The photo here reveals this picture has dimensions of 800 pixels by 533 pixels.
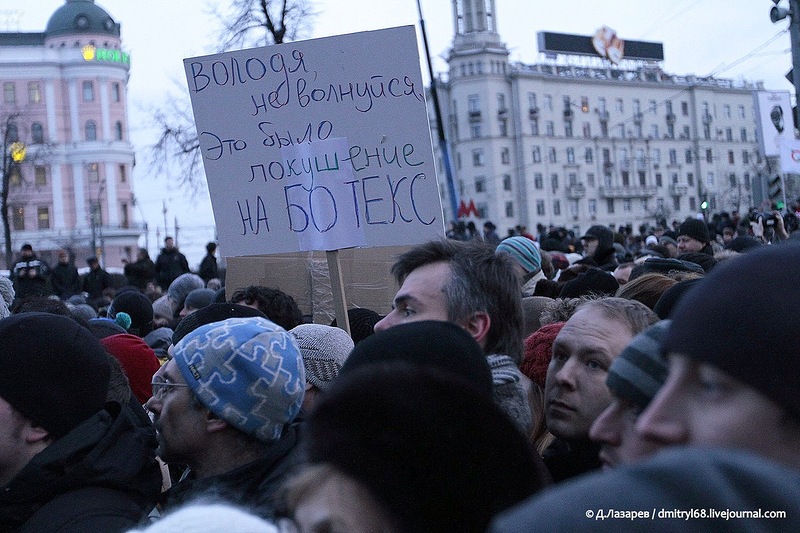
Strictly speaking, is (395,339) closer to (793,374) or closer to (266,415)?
(266,415)

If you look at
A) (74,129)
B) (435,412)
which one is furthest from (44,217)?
(435,412)

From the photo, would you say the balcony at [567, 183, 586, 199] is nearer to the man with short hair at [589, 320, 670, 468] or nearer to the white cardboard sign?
the white cardboard sign

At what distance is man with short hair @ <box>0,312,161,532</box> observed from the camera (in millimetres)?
2568

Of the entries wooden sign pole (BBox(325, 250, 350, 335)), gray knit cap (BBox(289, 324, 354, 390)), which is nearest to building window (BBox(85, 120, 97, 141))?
wooden sign pole (BBox(325, 250, 350, 335))

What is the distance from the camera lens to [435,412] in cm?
149

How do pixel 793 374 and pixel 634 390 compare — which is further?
pixel 634 390

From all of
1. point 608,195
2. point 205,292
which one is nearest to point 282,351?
point 205,292

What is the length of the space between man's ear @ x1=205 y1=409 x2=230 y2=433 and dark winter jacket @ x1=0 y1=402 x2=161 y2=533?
0.19 metres

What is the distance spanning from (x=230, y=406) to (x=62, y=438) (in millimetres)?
453

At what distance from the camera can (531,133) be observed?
3605 inches

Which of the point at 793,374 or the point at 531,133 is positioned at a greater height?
the point at 531,133

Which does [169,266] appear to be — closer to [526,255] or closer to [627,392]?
[526,255]

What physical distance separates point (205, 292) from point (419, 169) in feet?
10.3

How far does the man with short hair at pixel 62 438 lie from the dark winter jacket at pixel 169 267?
47.2 feet
